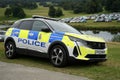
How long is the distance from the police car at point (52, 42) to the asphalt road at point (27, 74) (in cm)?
100

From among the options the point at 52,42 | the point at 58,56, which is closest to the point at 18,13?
the point at 52,42

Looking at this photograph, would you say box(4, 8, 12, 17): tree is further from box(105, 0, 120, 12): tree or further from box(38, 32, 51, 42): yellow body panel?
box(38, 32, 51, 42): yellow body panel

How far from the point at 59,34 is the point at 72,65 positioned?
124 cm

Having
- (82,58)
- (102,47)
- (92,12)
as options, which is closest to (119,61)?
(102,47)

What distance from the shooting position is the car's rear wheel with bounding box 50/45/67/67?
1224 centimetres

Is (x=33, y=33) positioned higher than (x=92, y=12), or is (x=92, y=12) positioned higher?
(x=33, y=33)

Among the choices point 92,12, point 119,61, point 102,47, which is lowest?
point 92,12

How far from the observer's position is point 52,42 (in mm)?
12680

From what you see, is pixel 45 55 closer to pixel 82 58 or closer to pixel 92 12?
pixel 82 58

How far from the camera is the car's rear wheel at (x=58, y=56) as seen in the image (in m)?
12.2

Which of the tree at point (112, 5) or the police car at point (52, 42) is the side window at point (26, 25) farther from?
the tree at point (112, 5)

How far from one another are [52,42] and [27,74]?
2.18 metres

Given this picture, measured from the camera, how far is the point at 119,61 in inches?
557

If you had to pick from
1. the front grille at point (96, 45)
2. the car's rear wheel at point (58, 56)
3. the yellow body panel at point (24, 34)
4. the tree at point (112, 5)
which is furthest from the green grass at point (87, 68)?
the tree at point (112, 5)
